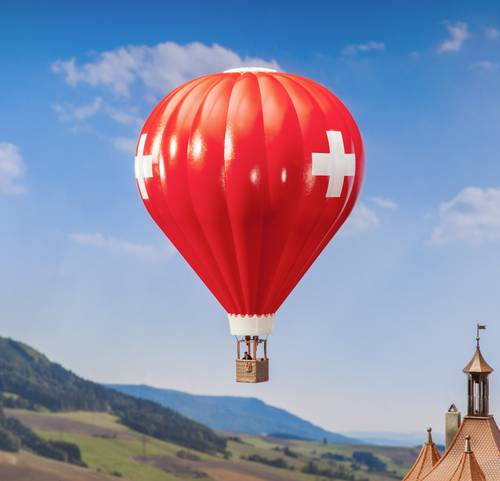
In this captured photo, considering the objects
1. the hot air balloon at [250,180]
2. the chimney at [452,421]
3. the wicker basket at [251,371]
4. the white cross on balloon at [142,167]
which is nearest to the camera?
the hot air balloon at [250,180]

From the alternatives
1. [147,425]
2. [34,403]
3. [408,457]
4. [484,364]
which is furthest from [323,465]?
[484,364]

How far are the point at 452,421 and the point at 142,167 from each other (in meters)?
9.89

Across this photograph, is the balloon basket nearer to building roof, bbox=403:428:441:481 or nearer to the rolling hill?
building roof, bbox=403:428:441:481

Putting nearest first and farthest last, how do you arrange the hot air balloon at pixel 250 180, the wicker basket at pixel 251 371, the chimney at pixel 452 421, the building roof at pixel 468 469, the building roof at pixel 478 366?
1. the hot air balloon at pixel 250 180
2. the wicker basket at pixel 251 371
3. the building roof at pixel 468 469
4. the building roof at pixel 478 366
5. the chimney at pixel 452 421

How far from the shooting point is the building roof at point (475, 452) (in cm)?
2906

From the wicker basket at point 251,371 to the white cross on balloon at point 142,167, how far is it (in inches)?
175

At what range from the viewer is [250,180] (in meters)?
26.7

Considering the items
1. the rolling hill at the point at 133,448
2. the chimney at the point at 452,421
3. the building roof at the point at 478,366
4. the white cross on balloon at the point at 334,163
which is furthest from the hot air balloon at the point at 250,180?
the rolling hill at the point at 133,448

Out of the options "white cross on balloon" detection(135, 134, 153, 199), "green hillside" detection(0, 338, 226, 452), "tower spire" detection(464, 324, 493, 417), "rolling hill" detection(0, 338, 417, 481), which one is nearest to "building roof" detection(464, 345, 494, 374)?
"tower spire" detection(464, 324, 493, 417)

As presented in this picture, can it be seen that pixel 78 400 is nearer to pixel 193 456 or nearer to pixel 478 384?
pixel 193 456

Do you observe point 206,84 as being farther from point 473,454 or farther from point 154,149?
point 473,454

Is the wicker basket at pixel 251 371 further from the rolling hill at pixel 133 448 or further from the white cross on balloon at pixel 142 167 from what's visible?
the rolling hill at pixel 133 448

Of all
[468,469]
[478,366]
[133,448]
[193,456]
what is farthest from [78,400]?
[468,469]

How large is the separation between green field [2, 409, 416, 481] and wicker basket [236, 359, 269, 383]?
7088cm
